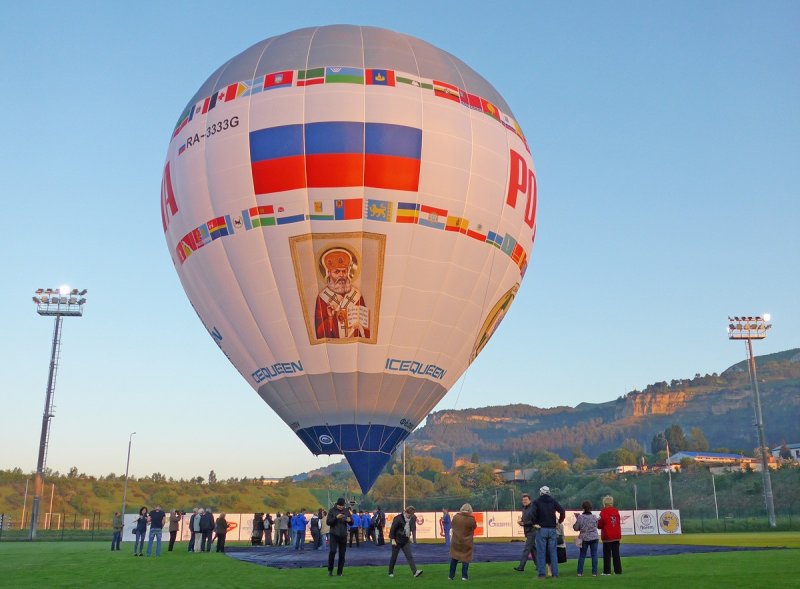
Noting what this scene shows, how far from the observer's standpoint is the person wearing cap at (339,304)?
26828 mm

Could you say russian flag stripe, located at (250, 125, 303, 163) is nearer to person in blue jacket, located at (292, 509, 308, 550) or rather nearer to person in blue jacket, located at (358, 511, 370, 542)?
person in blue jacket, located at (292, 509, 308, 550)

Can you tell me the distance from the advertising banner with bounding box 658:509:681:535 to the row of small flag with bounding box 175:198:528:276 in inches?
1111

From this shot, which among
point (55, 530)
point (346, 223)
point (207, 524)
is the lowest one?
point (55, 530)

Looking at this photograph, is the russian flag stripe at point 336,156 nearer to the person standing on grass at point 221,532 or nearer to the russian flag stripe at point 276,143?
the russian flag stripe at point 276,143

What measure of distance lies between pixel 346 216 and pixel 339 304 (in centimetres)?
312

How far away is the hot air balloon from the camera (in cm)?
2673

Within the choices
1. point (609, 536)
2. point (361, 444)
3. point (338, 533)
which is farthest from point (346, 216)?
point (609, 536)

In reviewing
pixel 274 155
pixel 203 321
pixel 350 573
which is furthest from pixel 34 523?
pixel 350 573

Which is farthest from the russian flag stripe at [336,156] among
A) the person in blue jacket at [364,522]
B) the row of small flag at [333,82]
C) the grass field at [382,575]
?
the person in blue jacket at [364,522]

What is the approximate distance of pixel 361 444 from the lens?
28.3 metres

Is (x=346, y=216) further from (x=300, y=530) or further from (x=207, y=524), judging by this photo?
(x=300, y=530)

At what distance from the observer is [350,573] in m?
16.1

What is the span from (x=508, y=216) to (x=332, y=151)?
749 centimetres

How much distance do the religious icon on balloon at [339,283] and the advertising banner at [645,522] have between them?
1102 inches
